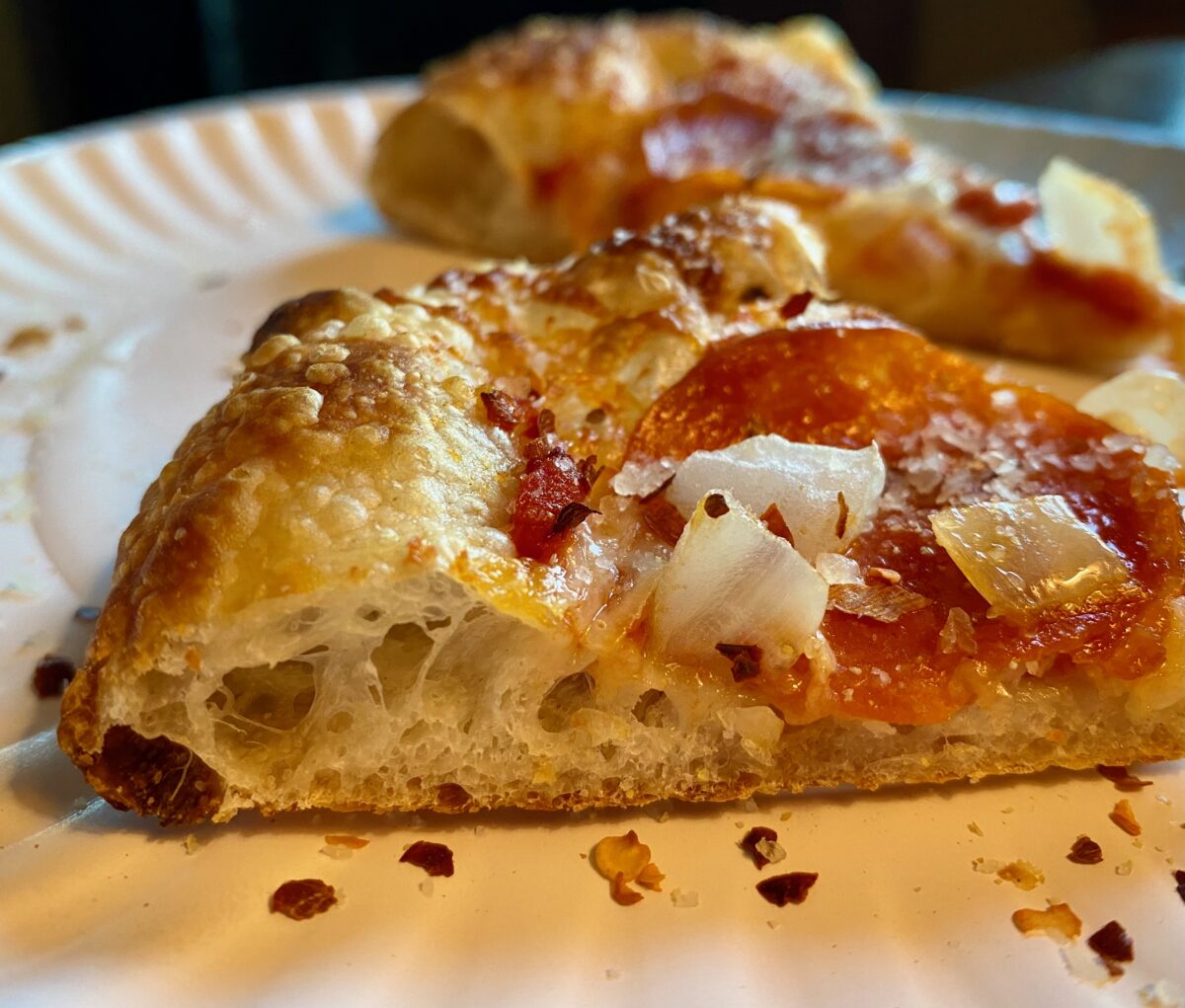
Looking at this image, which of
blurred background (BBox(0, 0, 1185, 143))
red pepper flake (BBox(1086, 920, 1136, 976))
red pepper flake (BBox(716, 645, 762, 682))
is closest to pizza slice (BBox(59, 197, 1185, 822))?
red pepper flake (BBox(716, 645, 762, 682))

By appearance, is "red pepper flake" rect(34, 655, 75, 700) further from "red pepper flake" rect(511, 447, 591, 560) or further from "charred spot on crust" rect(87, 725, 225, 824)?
"red pepper flake" rect(511, 447, 591, 560)

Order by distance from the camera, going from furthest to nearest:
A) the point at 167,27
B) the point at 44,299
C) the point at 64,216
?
the point at 167,27 → the point at 64,216 → the point at 44,299

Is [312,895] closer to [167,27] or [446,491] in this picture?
[446,491]

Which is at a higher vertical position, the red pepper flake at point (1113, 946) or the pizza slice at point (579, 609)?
the pizza slice at point (579, 609)

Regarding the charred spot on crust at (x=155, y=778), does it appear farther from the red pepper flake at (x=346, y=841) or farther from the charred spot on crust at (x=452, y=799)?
the charred spot on crust at (x=452, y=799)

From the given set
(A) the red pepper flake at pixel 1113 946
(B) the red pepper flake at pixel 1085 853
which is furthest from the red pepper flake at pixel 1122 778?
(A) the red pepper flake at pixel 1113 946

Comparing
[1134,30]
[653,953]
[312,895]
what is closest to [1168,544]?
[653,953]
